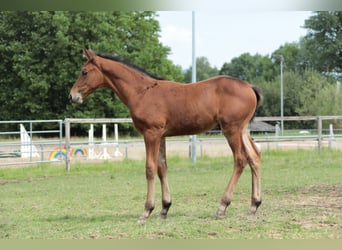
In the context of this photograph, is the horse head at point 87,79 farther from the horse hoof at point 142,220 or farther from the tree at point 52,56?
the tree at point 52,56

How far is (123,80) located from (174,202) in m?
2.31

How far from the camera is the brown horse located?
18.8ft

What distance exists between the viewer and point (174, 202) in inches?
287

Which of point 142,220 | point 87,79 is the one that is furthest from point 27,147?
point 142,220

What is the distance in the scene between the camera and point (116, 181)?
1077 cm

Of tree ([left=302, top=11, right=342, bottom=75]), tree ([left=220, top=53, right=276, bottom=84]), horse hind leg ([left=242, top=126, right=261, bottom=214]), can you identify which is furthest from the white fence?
tree ([left=220, top=53, right=276, bottom=84])

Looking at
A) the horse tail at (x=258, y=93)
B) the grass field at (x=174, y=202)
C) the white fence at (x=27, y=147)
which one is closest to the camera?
the grass field at (x=174, y=202)

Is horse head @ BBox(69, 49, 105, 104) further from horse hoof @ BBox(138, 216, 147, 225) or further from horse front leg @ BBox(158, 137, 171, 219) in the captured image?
horse hoof @ BBox(138, 216, 147, 225)

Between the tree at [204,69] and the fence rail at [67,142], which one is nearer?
the fence rail at [67,142]

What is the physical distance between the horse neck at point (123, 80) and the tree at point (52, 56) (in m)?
22.8

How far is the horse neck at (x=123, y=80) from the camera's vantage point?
5.94 meters

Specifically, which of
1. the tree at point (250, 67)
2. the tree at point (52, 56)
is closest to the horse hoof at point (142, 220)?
the tree at point (52, 56)

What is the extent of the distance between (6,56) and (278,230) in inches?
1180

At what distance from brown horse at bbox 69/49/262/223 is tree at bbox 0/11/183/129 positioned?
2292cm
